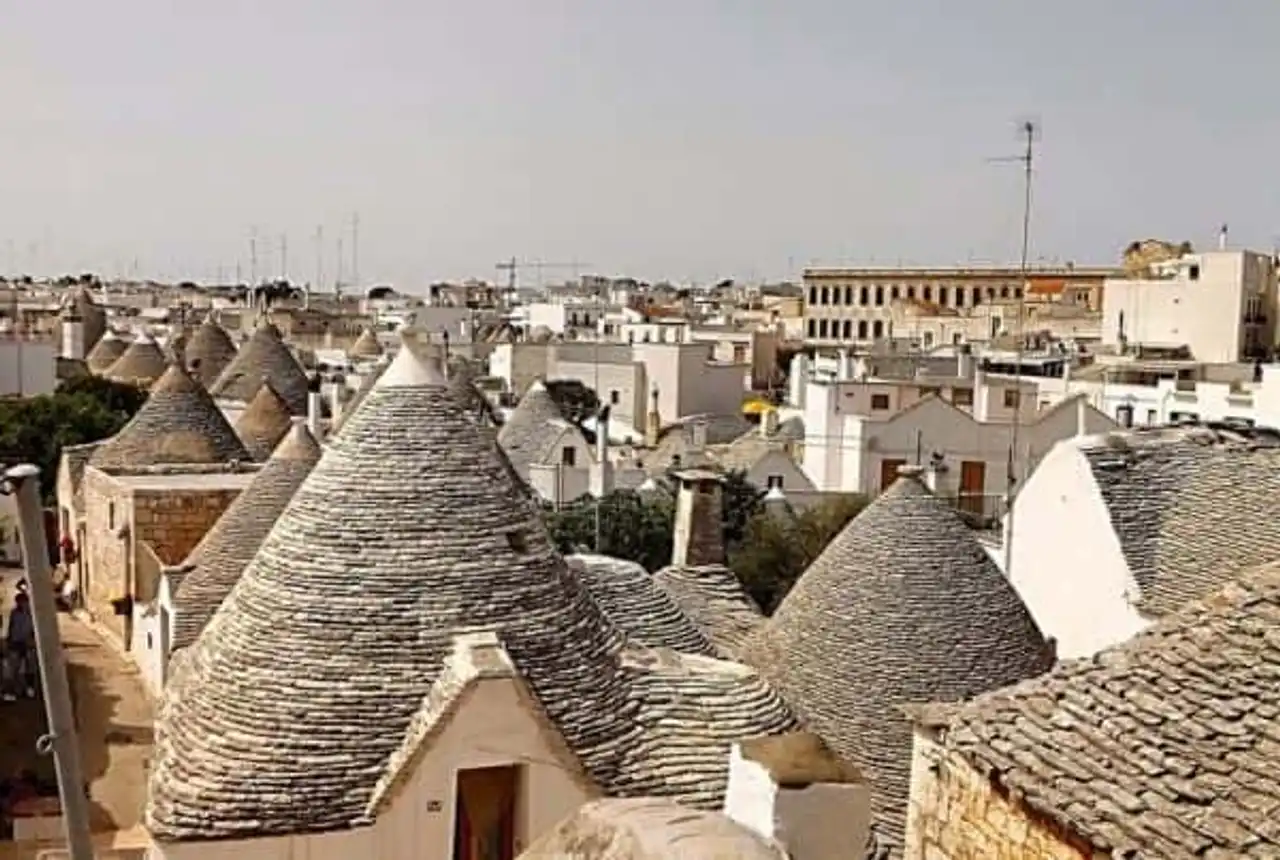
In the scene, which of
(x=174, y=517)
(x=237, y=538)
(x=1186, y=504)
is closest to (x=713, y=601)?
(x=1186, y=504)

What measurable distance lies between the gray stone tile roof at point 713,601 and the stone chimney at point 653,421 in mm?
21721

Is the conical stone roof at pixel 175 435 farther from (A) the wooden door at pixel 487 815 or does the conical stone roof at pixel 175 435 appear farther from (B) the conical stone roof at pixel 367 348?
(B) the conical stone roof at pixel 367 348

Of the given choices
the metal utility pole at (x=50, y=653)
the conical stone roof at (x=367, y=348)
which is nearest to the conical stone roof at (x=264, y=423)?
the conical stone roof at (x=367, y=348)

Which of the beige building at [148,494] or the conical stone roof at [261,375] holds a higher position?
the conical stone roof at [261,375]

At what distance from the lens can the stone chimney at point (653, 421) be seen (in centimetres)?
3473

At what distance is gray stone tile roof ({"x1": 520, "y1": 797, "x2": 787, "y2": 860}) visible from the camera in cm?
183

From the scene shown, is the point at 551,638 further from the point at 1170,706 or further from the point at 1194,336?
the point at 1194,336

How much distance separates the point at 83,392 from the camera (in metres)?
28.6

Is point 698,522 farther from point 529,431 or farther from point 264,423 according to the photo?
point 529,431

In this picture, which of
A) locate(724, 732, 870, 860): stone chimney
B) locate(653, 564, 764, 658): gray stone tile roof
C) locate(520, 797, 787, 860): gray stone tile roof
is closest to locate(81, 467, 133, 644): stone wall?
locate(653, 564, 764, 658): gray stone tile roof

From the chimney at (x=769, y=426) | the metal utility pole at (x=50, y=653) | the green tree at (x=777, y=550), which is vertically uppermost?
the metal utility pole at (x=50, y=653)

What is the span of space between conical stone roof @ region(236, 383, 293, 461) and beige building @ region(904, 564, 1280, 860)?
53.3 feet

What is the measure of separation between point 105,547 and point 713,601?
376 inches

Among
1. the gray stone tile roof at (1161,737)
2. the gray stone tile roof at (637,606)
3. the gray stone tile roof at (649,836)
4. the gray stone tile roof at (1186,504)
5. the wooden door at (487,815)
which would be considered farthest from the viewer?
the gray stone tile roof at (1186,504)
